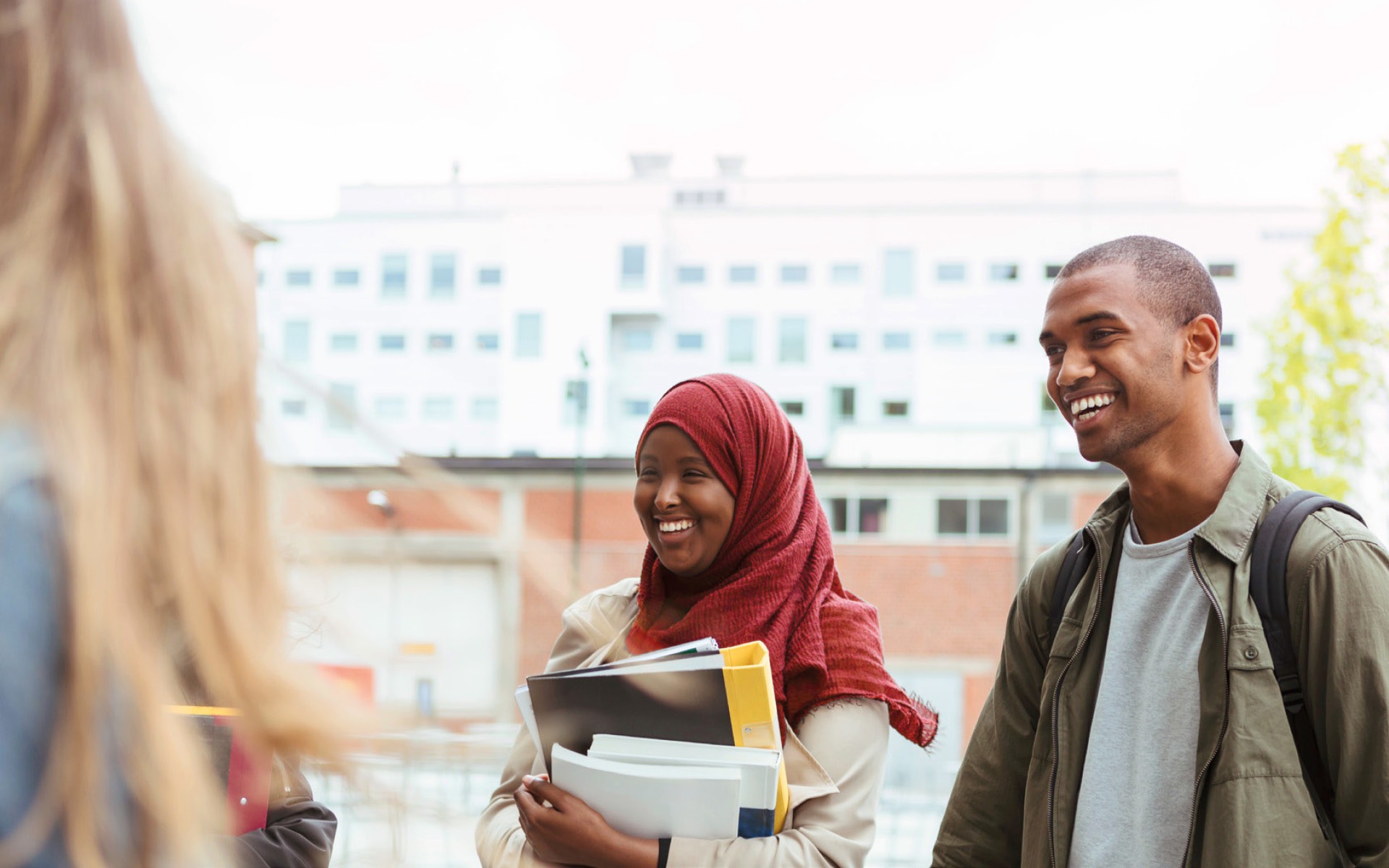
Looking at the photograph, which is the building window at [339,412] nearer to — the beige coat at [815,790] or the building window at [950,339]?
the beige coat at [815,790]

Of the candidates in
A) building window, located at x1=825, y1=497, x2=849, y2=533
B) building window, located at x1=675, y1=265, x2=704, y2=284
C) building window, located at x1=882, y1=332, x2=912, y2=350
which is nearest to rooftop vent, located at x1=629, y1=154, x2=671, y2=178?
building window, located at x1=675, y1=265, x2=704, y2=284

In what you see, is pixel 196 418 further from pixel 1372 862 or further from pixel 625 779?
pixel 1372 862

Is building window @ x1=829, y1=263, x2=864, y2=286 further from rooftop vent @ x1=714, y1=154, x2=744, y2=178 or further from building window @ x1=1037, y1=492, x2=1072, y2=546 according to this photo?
building window @ x1=1037, y1=492, x2=1072, y2=546

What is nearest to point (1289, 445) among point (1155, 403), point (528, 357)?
point (1155, 403)

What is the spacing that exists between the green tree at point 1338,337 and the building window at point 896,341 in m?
35.8

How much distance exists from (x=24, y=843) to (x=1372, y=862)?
1.49 meters

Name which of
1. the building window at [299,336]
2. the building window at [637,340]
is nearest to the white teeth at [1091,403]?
the building window at [637,340]

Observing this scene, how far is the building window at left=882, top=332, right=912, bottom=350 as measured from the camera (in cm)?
4925

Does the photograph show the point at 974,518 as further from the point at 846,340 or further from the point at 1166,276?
the point at 1166,276

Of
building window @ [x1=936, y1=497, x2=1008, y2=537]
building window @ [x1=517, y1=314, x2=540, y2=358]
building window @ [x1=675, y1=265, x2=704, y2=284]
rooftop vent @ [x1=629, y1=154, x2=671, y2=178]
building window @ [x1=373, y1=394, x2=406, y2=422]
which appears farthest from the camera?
rooftop vent @ [x1=629, y1=154, x2=671, y2=178]

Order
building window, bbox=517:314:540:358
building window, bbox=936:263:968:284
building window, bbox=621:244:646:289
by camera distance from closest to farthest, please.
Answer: building window, bbox=936:263:968:284
building window, bbox=621:244:646:289
building window, bbox=517:314:540:358

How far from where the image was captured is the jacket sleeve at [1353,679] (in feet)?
4.66

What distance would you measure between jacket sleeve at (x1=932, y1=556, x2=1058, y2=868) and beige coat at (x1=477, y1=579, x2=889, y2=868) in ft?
0.61

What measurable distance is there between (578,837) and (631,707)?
21cm
